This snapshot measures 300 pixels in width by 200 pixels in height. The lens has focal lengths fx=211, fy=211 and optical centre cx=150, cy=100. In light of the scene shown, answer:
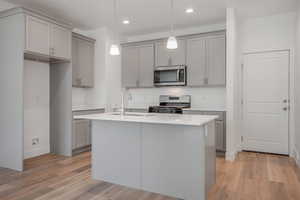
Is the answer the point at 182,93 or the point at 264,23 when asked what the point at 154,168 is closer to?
the point at 182,93

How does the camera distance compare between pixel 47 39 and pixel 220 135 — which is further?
pixel 220 135

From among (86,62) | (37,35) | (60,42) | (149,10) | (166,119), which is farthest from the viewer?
(86,62)

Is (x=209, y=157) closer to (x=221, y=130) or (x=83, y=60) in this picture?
(x=221, y=130)

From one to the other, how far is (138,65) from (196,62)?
147 cm

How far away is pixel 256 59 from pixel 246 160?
6.98ft

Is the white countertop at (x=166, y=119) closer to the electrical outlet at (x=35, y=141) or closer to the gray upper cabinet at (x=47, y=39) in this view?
the gray upper cabinet at (x=47, y=39)

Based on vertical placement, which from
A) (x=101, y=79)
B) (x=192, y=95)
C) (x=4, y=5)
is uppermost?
(x=4, y=5)

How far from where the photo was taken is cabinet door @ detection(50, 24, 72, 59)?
12.4 feet

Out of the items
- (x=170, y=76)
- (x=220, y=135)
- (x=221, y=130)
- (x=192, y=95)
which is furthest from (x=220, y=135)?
(x=170, y=76)

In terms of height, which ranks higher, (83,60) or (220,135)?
(83,60)

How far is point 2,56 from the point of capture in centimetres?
349

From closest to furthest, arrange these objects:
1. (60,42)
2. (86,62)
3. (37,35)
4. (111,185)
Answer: (111,185), (37,35), (60,42), (86,62)

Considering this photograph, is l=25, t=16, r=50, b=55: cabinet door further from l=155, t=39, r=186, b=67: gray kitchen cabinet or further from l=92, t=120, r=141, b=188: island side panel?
l=155, t=39, r=186, b=67: gray kitchen cabinet

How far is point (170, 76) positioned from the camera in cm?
481
